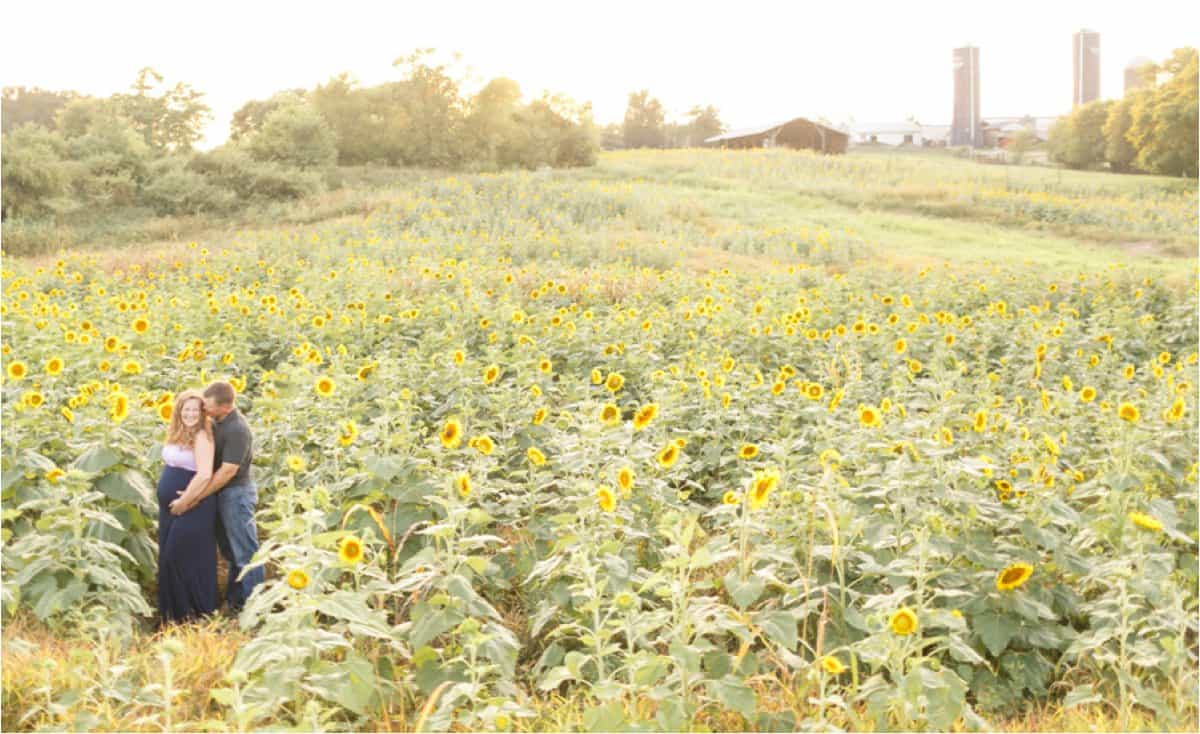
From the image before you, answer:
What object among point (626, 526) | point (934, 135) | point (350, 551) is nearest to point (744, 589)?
point (626, 526)

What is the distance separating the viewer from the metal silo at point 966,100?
199 ft

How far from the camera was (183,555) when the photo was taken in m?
4.81

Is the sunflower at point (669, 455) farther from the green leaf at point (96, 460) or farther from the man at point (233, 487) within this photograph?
the green leaf at point (96, 460)

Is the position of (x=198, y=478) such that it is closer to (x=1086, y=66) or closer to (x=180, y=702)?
(x=180, y=702)

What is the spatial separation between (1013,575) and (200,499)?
11.5 feet

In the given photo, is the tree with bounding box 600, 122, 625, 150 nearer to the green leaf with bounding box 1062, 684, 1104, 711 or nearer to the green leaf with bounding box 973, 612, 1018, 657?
the green leaf with bounding box 973, 612, 1018, 657

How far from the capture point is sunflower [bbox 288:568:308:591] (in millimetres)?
2791

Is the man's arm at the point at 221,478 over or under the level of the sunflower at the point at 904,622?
under

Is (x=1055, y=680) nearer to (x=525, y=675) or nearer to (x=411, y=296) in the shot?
(x=525, y=675)

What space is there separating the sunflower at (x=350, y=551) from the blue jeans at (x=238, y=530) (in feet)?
6.95

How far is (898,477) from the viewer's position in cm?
385

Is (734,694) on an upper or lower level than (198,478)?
lower

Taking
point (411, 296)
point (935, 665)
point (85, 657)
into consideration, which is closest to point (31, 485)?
point (85, 657)

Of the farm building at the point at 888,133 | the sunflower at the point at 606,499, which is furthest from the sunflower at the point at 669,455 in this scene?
the farm building at the point at 888,133
